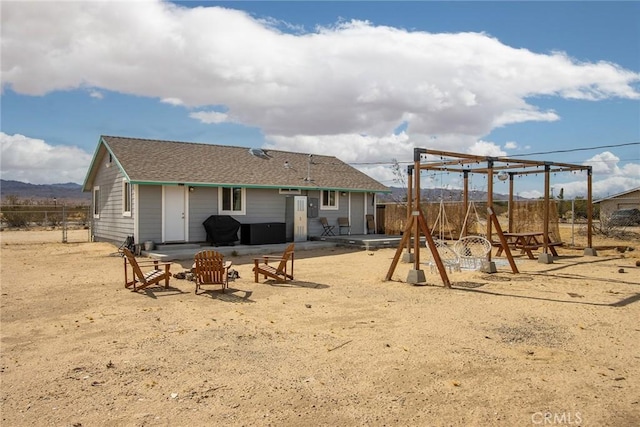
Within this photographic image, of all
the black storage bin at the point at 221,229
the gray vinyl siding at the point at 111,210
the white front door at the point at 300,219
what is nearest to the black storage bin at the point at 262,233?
the black storage bin at the point at 221,229

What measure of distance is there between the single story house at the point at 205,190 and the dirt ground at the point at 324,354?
680 centimetres

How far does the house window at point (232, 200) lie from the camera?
736 inches

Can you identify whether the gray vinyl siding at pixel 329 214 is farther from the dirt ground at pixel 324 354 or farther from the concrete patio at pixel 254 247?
the dirt ground at pixel 324 354

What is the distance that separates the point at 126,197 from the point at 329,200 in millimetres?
8821

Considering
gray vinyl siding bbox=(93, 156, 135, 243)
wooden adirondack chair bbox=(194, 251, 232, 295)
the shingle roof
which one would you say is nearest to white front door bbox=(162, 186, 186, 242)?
the shingle roof

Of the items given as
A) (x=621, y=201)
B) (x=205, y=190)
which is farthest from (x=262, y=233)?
(x=621, y=201)

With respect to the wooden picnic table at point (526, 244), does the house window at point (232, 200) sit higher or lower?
higher

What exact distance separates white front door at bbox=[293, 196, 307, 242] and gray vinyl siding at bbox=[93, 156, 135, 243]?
6688mm

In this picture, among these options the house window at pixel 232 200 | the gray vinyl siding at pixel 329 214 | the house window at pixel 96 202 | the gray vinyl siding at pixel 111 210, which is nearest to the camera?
the gray vinyl siding at pixel 111 210

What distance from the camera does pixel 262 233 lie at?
18.8 meters

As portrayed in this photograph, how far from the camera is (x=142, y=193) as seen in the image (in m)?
16.8

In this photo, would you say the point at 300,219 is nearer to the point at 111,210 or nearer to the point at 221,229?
the point at 221,229

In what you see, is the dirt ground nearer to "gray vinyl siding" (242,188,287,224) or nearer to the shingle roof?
the shingle roof

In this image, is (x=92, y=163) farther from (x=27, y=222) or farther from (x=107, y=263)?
(x=27, y=222)
